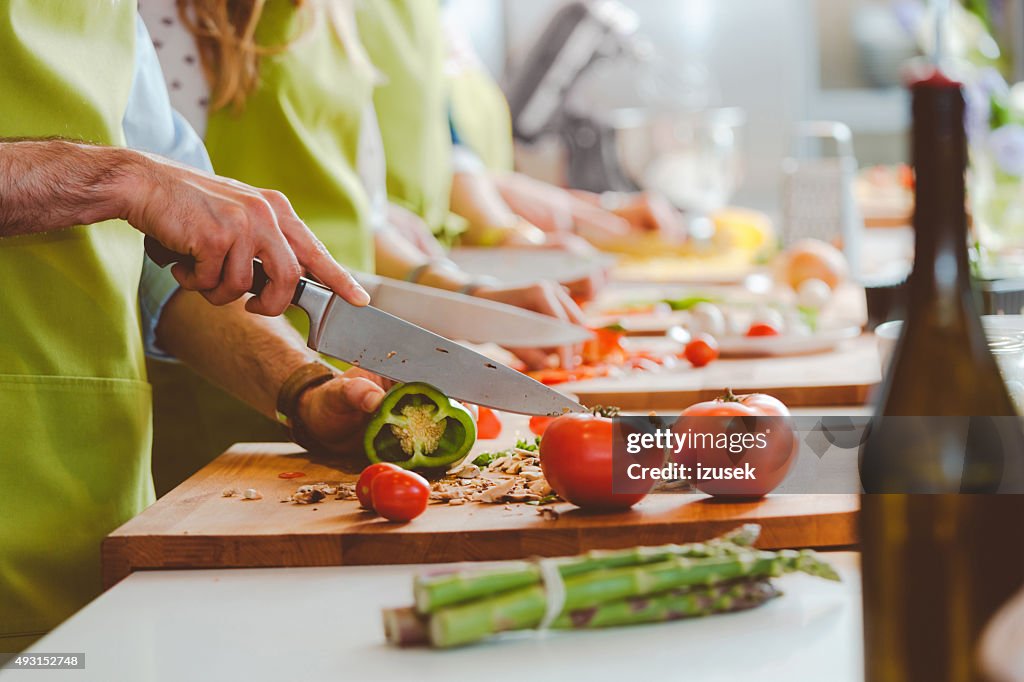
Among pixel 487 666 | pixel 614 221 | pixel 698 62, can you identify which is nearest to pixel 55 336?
pixel 487 666

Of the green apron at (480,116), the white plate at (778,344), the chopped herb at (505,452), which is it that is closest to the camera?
the chopped herb at (505,452)

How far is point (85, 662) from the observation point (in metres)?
0.75

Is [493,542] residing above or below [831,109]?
below

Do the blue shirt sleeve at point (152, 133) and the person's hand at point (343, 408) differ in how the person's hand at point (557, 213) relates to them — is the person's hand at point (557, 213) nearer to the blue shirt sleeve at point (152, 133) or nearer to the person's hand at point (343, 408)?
the blue shirt sleeve at point (152, 133)

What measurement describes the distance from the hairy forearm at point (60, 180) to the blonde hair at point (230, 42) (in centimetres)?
52

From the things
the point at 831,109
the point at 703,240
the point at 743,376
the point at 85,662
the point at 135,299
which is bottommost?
the point at 85,662

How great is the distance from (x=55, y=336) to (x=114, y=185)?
0.25 metres

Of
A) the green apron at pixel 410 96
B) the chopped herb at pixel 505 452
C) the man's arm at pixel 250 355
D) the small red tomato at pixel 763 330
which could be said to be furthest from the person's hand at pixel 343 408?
the green apron at pixel 410 96

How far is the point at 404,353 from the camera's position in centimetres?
106

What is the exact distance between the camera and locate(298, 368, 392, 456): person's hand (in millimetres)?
1120

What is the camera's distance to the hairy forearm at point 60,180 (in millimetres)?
944

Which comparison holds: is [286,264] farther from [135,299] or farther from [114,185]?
[135,299]

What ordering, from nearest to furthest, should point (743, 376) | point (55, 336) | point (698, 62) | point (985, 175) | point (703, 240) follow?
point (55, 336)
point (743, 376)
point (985, 175)
point (703, 240)
point (698, 62)

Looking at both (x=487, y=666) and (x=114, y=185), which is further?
(x=114, y=185)
